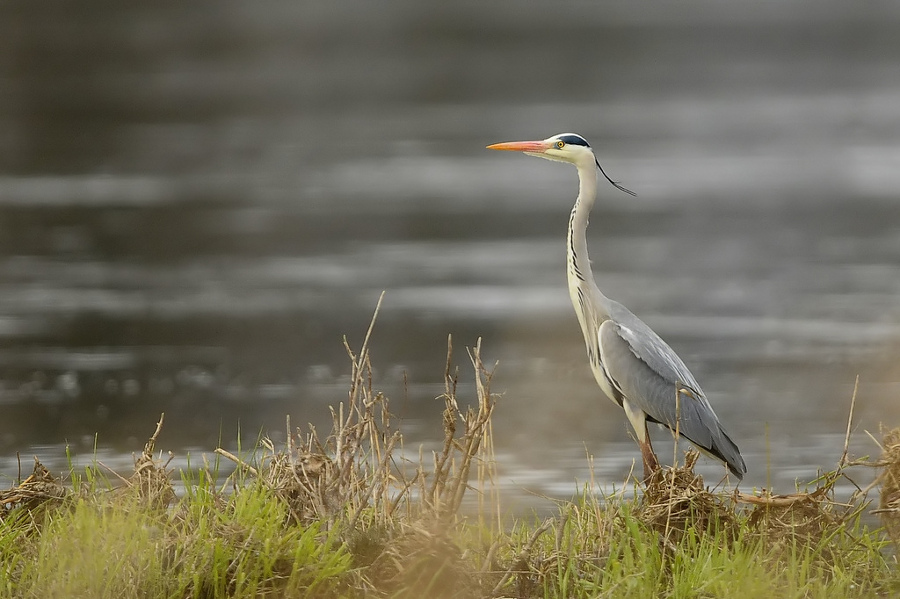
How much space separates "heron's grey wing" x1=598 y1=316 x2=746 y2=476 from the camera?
5680 mm

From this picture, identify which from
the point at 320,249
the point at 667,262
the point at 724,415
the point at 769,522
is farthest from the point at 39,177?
the point at 769,522

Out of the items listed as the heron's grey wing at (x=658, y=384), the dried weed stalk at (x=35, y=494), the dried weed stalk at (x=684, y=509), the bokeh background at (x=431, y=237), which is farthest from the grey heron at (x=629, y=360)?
the dried weed stalk at (x=35, y=494)

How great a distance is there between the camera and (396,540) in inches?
178

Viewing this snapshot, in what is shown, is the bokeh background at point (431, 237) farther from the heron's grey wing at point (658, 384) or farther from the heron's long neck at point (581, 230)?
the heron's long neck at point (581, 230)

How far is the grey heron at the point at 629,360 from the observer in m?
5.70

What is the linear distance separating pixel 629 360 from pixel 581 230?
1.88ft

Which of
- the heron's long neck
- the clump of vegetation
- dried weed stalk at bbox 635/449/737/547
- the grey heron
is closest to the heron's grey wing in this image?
the grey heron

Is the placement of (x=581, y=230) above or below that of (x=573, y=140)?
below

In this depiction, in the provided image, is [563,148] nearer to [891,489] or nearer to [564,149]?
[564,149]

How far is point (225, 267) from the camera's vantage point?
1123cm

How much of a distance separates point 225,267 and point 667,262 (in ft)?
11.6

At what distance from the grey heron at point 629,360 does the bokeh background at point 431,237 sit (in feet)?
2.39

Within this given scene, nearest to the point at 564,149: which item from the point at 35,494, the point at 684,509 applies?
the point at 684,509

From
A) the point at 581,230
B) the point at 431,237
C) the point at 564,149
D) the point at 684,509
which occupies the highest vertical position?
the point at 564,149
